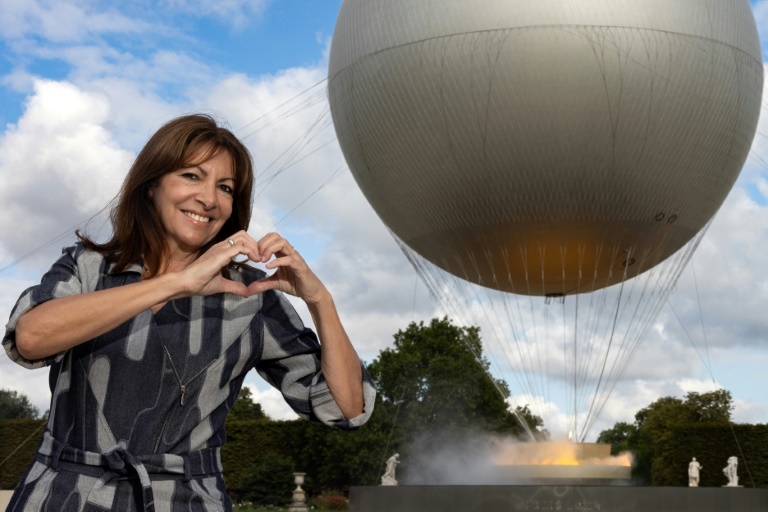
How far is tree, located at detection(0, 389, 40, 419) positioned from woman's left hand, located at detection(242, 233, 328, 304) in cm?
7349

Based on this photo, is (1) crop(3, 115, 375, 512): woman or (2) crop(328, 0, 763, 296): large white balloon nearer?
(1) crop(3, 115, 375, 512): woman

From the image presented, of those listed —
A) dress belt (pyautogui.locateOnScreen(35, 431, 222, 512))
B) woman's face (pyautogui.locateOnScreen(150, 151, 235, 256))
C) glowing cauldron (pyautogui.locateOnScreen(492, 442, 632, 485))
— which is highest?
glowing cauldron (pyautogui.locateOnScreen(492, 442, 632, 485))

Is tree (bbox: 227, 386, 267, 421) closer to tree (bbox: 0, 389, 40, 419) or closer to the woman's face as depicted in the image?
tree (bbox: 0, 389, 40, 419)

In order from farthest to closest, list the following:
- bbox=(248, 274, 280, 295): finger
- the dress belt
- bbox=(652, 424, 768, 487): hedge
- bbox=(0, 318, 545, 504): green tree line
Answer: bbox=(0, 318, 545, 504): green tree line < bbox=(652, 424, 768, 487): hedge < bbox=(248, 274, 280, 295): finger < the dress belt

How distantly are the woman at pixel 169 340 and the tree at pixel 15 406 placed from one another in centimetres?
7336

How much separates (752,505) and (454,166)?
8257 millimetres

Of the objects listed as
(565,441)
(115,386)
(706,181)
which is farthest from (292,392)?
(565,441)

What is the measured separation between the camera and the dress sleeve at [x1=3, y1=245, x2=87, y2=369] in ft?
6.54

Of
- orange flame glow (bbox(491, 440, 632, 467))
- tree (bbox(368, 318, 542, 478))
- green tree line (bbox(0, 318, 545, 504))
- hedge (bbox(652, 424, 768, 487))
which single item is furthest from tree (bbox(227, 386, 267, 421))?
orange flame glow (bbox(491, 440, 632, 467))

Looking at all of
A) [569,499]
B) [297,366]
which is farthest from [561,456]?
[297,366]

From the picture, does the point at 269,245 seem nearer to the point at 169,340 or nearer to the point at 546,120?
the point at 169,340

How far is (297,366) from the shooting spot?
2.38 metres

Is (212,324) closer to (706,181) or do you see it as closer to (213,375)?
(213,375)

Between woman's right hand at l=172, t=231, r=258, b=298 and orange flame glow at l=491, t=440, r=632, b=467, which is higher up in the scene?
orange flame glow at l=491, t=440, r=632, b=467
